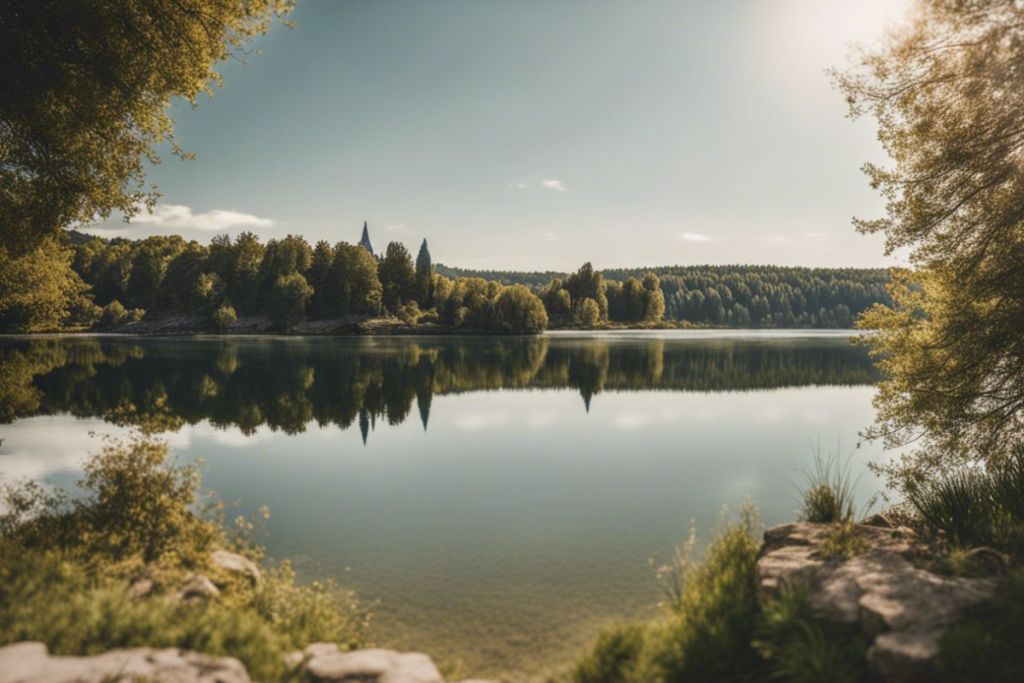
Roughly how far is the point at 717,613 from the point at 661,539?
682 cm

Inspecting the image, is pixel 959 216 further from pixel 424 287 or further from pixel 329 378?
pixel 424 287

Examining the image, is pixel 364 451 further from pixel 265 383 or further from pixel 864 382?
pixel 864 382

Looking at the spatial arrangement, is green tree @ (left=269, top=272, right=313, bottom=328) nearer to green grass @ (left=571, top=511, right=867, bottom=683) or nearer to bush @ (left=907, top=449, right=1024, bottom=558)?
bush @ (left=907, top=449, right=1024, bottom=558)

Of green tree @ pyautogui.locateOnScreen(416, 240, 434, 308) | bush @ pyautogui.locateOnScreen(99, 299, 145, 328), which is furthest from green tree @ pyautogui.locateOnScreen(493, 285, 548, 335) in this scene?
bush @ pyautogui.locateOnScreen(99, 299, 145, 328)

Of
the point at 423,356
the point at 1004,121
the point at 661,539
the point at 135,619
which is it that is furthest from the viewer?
the point at 423,356

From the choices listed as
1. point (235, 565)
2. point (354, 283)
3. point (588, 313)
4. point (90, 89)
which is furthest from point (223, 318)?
point (235, 565)

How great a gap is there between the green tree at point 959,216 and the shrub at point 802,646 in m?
8.86

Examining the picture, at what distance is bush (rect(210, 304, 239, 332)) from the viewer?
136 m

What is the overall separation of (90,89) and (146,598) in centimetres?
1166

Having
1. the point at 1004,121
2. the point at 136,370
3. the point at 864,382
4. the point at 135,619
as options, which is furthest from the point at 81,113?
the point at 864,382

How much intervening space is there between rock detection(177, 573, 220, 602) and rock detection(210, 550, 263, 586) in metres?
0.94

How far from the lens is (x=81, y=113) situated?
13906mm

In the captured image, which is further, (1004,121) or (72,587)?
(1004,121)

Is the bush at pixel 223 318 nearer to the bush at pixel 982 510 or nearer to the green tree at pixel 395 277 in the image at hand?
the green tree at pixel 395 277
